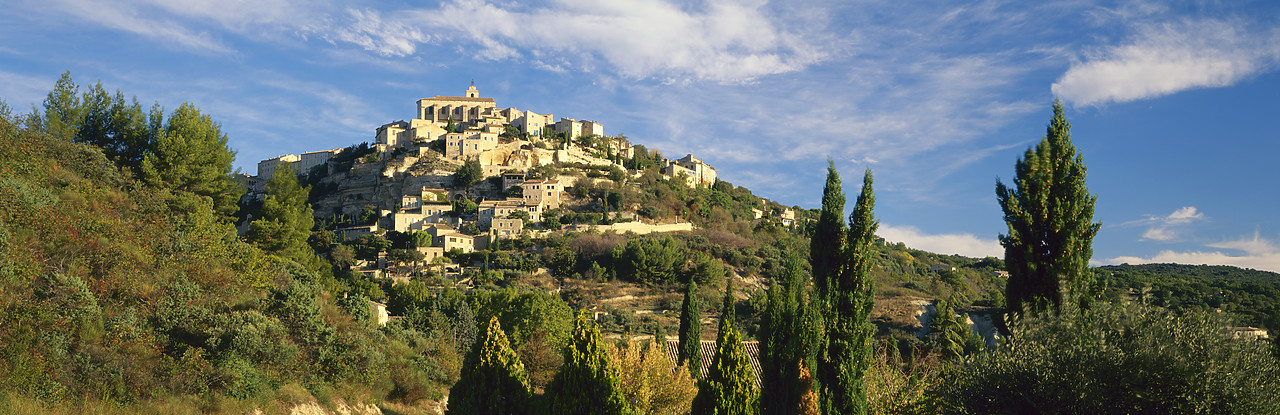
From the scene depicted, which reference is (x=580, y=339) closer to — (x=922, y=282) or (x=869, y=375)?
(x=869, y=375)

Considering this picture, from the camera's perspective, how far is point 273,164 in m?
83.5

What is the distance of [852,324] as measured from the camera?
12.6 metres

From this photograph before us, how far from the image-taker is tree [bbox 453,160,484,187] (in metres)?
72.3

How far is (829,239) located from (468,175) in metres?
62.8

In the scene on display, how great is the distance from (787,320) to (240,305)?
13.2 meters

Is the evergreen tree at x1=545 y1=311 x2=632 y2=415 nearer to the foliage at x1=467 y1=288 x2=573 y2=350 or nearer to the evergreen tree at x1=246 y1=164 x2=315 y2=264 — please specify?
the foliage at x1=467 y1=288 x2=573 y2=350

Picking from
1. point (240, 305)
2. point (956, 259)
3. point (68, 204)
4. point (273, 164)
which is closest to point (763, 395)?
point (240, 305)

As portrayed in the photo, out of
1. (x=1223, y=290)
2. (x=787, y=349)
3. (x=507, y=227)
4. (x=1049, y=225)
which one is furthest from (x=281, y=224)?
(x=1223, y=290)

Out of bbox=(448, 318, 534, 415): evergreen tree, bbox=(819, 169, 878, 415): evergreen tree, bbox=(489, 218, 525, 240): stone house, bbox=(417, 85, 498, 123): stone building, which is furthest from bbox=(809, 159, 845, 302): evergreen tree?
bbox=(417, 85, 498, 123): stone building

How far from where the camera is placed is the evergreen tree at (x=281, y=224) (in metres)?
26.8

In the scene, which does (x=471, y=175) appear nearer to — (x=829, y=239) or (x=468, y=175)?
(x=468, y=175)

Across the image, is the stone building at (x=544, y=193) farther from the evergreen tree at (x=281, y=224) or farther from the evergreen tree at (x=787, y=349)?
the evergreen tree at (x=787, y=349)

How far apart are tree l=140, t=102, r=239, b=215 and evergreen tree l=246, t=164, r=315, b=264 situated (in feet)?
4.16

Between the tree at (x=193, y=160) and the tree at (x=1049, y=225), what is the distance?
23.9 meters
